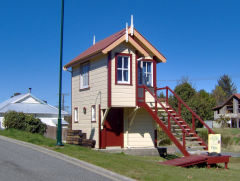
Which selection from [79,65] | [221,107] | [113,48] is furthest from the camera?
[221,107]

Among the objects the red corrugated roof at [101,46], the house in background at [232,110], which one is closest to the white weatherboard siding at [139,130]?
the red corrugated roof at [101,46]

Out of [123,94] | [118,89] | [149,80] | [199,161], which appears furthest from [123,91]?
[199,161]

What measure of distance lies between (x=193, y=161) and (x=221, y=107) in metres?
54.5

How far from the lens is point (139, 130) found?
65.3ft

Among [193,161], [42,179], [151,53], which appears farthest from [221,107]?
[42,179]

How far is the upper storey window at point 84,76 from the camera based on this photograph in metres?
20.5

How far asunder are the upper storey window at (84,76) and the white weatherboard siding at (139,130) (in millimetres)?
3311

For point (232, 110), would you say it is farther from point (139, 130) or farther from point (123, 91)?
point (123, 91)

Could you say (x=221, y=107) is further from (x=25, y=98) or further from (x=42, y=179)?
(x=42, y=179)

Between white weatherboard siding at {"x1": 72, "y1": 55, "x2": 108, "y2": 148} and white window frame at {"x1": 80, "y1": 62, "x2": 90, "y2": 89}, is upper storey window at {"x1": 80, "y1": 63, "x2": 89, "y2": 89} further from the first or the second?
white weatherboard siding at {"x1": 72, "y1": 55, "x2": 108, "y2": 148}

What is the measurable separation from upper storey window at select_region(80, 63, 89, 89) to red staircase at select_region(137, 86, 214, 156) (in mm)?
3768

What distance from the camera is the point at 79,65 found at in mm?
21625

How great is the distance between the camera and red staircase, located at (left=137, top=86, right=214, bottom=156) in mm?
15125

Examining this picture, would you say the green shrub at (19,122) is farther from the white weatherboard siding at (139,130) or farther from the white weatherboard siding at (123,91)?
the white weatherboard siding at (123,91)
